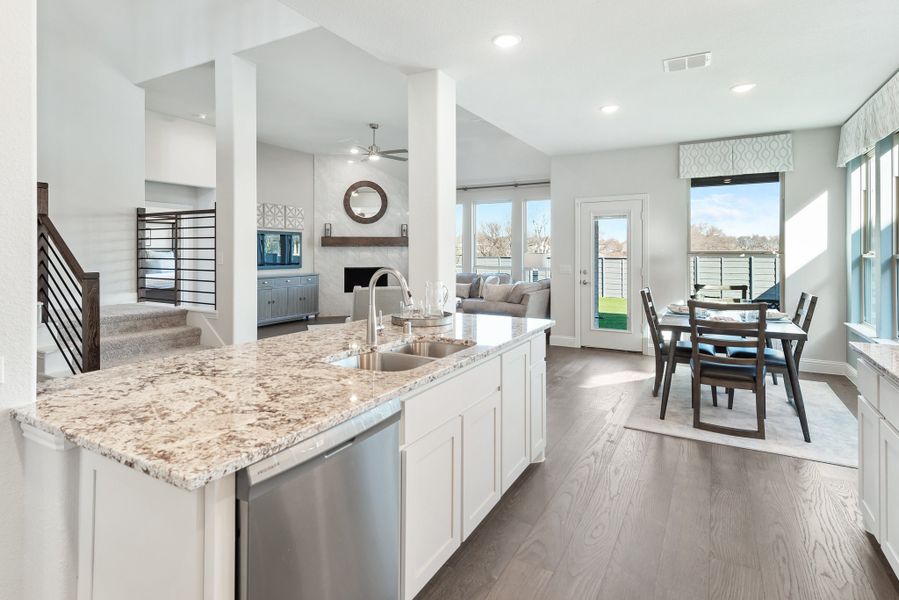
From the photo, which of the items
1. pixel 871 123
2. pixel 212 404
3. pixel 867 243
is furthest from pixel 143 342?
pixel 867 243

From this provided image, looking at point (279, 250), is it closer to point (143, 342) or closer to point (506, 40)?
point (143, 342)

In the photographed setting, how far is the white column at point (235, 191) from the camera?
439cm

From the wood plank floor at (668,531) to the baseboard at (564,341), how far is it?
3358 millimetres

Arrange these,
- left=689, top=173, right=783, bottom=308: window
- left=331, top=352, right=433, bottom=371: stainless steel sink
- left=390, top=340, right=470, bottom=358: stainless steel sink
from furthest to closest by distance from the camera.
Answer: left=689, top=173, right=783, bottom=308: window < left=390, top=340, right=470, bottom=358: stainless steel sink < left=331, top=352, right=433, bottom=371: stainless steel sink

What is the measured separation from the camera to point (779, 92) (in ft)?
13.1

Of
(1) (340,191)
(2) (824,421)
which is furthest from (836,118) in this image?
(1) (340,191)

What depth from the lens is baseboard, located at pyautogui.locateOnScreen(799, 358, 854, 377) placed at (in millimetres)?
5074

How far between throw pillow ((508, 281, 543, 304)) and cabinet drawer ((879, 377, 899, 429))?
520 cm

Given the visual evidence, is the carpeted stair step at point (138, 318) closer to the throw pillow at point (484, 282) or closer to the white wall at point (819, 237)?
the throw pillow at point (484, 282)

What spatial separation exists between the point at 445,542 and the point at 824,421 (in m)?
3.36

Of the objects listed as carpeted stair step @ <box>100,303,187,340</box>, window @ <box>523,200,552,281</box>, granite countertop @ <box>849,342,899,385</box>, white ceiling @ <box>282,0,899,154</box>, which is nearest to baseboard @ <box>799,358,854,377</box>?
white ceiling @ <box>282,0,899,154</box>

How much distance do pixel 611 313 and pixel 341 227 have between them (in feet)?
17.2

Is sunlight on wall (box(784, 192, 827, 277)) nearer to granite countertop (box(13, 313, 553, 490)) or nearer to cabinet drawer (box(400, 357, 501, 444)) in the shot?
cabinet drawer (box(400, 357, 501, 444))

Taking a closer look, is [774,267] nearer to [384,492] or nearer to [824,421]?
[824,421]
